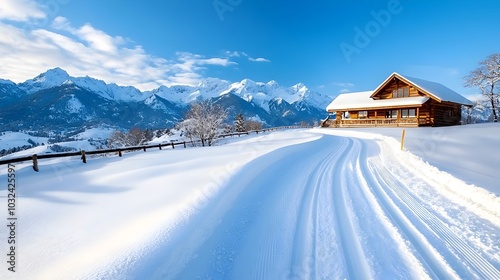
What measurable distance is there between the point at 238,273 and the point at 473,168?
9.14 metres

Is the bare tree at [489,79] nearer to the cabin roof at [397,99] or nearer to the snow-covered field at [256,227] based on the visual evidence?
the cabin roof at [397,99]

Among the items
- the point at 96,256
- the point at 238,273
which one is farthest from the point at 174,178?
the point at 238,273

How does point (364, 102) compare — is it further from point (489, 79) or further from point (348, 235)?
point (348, 235)

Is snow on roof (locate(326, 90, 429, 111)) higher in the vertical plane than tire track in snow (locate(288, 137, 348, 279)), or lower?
higher

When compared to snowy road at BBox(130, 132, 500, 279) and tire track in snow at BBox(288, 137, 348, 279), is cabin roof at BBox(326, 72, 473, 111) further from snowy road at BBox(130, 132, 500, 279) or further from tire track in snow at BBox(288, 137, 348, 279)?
tire track in snow at BBox(288, 137, 348, 279)

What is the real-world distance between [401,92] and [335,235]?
35.3m

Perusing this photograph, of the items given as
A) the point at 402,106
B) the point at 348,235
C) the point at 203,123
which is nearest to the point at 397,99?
the point at 402,106

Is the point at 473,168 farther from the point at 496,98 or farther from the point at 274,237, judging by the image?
the point at 496,98

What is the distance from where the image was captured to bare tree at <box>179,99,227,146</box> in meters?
32.7

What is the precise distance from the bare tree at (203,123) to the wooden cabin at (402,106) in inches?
710

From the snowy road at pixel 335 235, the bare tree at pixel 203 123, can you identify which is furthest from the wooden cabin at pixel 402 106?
the snowy road at pixel 335 235

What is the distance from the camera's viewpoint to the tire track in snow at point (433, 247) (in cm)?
327

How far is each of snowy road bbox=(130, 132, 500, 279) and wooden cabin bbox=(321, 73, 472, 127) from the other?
91.1 ft

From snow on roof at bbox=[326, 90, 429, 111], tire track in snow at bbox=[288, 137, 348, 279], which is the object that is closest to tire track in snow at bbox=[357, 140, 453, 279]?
tire track in snow at bbox=[288, 137, 348, 279]
